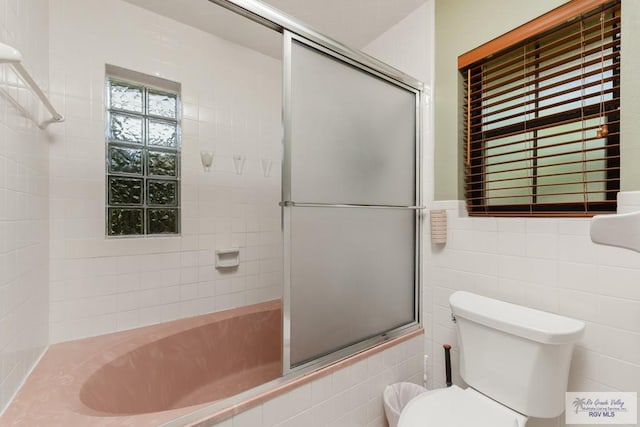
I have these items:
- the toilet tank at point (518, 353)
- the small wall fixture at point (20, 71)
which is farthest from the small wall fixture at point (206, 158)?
the toilet tank at point (518, 353)

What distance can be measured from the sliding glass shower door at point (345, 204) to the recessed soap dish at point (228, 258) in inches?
44.4

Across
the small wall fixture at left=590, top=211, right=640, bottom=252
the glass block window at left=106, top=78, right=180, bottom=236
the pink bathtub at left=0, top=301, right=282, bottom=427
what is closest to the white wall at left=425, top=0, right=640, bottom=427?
the small wall fixture at left=590, top=211, right=640, bottom=252

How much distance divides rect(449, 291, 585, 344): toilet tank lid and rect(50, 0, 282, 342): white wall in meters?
1.57

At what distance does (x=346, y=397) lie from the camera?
1.44 m

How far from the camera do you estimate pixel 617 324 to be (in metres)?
→ 1.20

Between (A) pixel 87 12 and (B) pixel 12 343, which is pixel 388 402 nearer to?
(B) pixel 12 343

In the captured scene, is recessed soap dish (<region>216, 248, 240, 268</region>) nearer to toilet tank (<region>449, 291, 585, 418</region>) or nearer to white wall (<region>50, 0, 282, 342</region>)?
white wall (<region>50, 0, 282, 342</region>)

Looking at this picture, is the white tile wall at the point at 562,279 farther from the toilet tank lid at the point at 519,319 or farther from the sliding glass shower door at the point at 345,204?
the sliding glass shower door at the point at 345,204

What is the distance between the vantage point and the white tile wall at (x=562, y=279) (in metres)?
1.19

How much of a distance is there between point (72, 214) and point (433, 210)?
2.16 metres

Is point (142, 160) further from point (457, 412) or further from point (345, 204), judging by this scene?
point (457, 412)

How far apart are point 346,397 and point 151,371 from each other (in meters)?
1.14

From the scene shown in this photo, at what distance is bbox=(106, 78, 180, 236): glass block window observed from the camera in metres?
1.93

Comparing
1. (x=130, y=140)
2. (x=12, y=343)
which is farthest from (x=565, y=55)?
(x=12, y=343)
